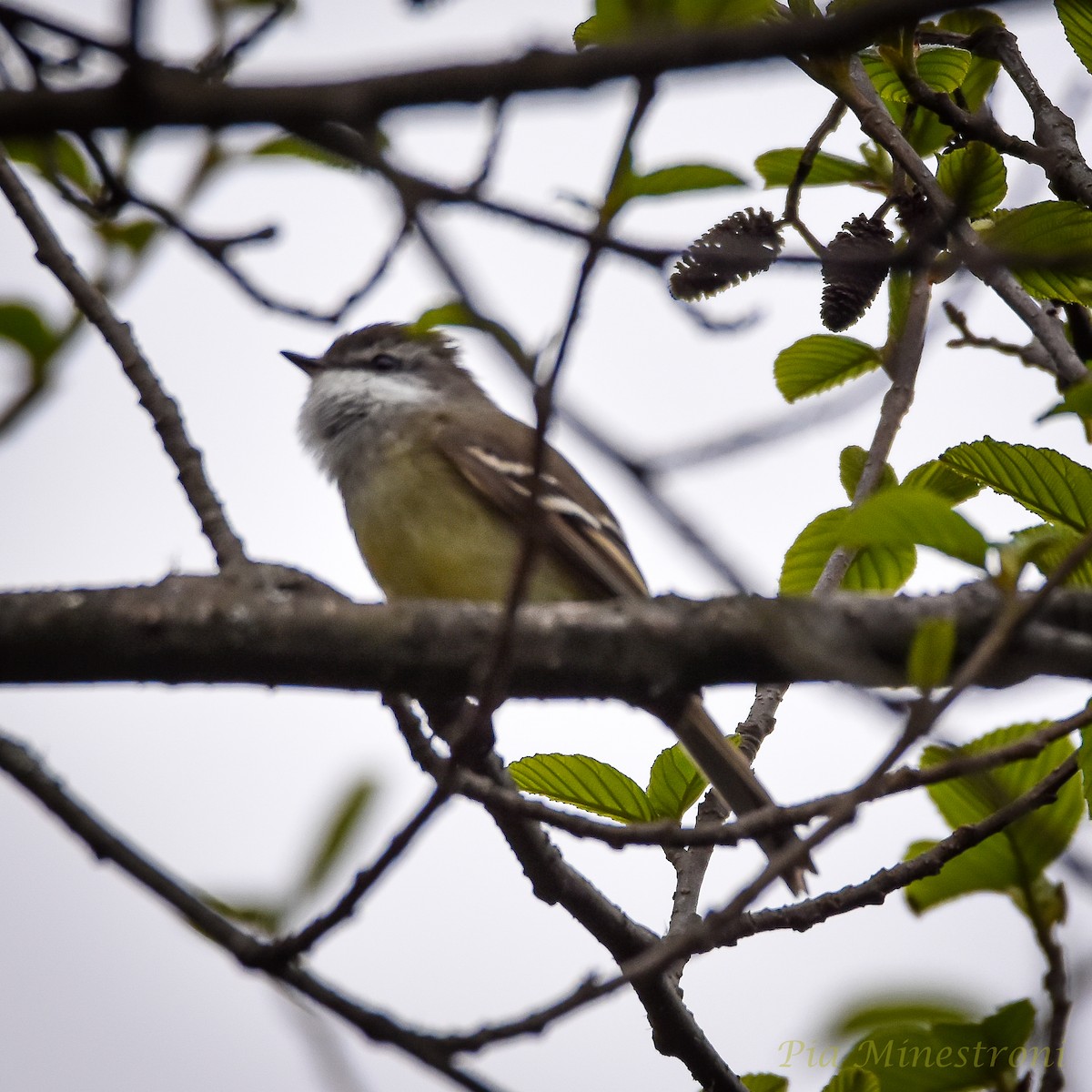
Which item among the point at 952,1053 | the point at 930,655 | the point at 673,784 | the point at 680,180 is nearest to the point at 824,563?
the point at 673,784

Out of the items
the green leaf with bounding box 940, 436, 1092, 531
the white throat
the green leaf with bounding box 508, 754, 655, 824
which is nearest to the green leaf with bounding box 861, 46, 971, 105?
the green leaf with bounding box 940, 436, 1092, 531

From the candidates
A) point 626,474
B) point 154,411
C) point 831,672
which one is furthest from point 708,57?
point 154,411

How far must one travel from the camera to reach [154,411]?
3848 millimetres

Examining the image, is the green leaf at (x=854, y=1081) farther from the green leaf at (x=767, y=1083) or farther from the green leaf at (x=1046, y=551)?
the green leaf at (x=1046, y=551)

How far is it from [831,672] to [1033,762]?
1611 millimetres

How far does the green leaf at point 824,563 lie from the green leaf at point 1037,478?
0.72 m

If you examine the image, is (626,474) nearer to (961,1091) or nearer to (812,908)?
(812,908)

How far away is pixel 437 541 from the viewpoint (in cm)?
553

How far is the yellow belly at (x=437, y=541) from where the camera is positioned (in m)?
5.41

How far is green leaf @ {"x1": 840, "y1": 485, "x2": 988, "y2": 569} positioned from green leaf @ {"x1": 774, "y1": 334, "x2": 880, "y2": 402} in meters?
1.90

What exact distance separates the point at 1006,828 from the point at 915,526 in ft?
4.85

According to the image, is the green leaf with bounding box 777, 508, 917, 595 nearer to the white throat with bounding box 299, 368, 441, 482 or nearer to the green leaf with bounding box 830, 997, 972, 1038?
the green leaf with bounding box 830, 997, 972, 1038

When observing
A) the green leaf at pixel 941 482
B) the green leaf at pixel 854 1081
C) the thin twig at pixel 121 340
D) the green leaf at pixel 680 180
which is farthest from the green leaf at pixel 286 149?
the green leaf at pixel 854 1081

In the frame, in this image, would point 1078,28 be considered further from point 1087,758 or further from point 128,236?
point 128,236
